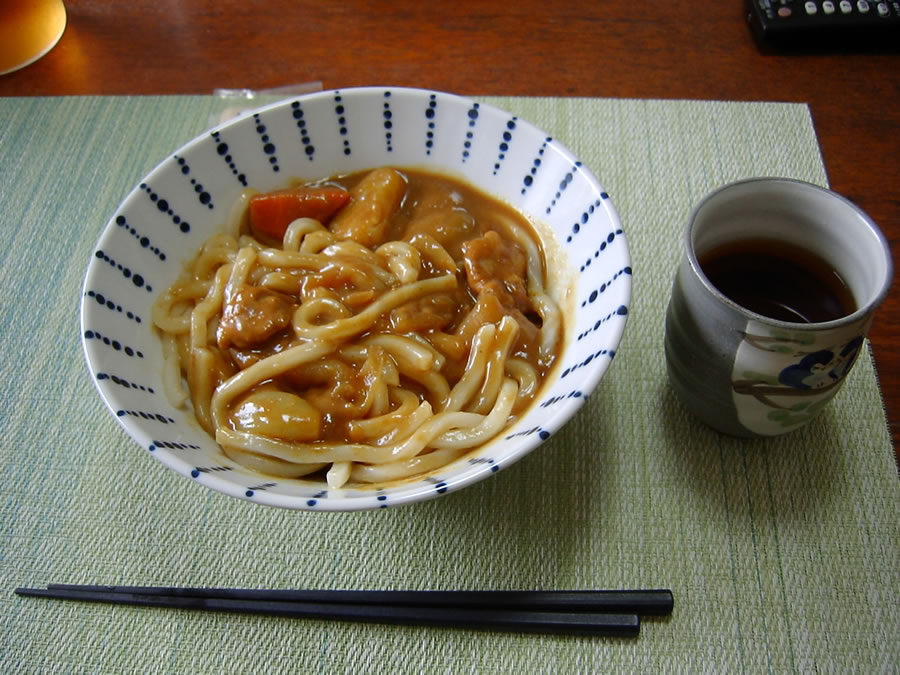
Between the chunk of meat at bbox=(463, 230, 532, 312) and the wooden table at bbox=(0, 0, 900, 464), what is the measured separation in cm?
94

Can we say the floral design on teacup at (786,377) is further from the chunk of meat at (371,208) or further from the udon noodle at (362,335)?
the chunk of meat at (371,208)

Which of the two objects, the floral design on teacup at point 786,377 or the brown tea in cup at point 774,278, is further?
the brown tea in cup at point 774,278

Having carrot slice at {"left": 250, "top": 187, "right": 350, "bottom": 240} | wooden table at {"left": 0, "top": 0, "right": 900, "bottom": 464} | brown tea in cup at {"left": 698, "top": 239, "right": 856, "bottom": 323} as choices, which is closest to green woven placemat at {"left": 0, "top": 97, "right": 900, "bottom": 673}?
brown tea in cup at {"left": 698, "top": 239, "right": 856, "bottom": 323}

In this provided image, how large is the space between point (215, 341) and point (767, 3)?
7.10ft

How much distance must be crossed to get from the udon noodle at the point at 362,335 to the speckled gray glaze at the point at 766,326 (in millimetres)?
310

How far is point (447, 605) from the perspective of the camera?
142 cm

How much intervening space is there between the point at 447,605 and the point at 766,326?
2.66ft

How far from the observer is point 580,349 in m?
1.43

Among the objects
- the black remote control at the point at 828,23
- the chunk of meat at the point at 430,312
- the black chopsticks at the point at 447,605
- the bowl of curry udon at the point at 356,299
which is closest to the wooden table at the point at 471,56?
the black remote control at the point at 828,23

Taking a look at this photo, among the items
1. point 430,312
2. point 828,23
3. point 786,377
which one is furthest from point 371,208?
point 828,23

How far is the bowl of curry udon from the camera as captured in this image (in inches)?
54.2

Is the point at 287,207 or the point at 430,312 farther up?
the point at 287,207

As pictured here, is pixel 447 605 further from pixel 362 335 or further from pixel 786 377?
pixel 786 377

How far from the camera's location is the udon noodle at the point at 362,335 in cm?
142
